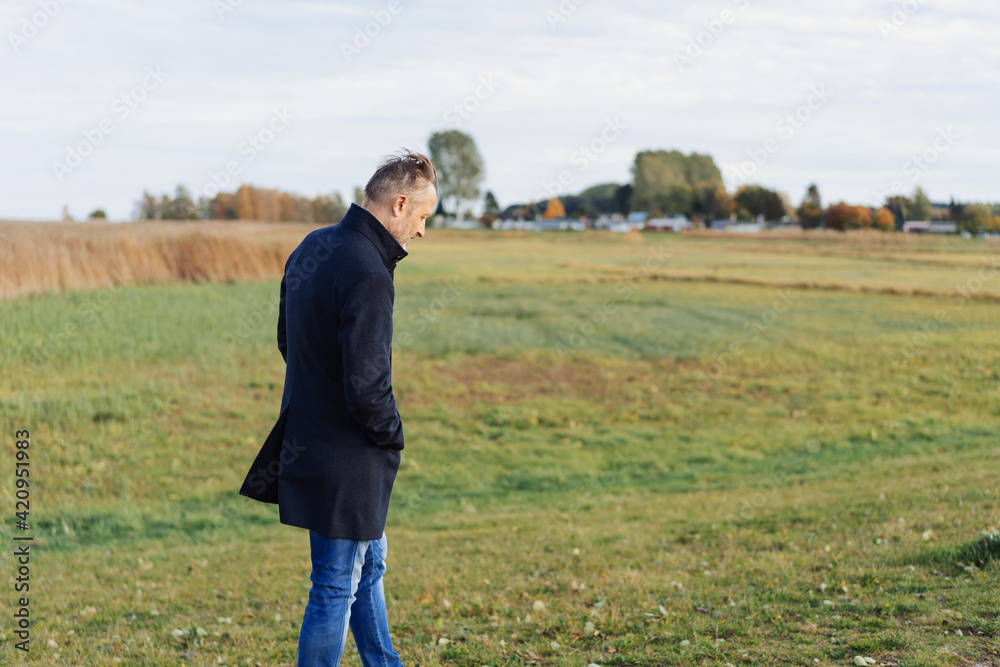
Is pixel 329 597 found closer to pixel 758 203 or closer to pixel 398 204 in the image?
pixel 398 204

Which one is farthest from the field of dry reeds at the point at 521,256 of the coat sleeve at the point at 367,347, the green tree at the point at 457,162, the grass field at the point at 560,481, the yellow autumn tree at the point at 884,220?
the coat sleeve at the point at 367,347

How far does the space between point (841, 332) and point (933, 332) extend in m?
2.82

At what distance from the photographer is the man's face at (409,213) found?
4027mm

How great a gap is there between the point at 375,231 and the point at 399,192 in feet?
0.79

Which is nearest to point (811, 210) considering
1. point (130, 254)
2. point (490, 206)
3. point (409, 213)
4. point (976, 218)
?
point (976, 218)

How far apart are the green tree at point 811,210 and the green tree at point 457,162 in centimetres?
3337

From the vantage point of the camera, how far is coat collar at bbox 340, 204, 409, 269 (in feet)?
12.9

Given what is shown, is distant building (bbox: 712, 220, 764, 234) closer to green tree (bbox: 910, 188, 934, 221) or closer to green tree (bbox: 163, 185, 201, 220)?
green tree (bbox: 910, 188, 934, 221)

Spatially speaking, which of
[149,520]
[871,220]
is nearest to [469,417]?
[149,520]

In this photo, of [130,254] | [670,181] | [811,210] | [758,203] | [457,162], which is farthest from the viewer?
[670,181]

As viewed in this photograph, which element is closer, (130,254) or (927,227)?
(130,254)

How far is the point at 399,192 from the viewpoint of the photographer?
400cm

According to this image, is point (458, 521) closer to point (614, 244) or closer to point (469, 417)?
point (469, 417)

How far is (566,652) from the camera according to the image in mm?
5449
